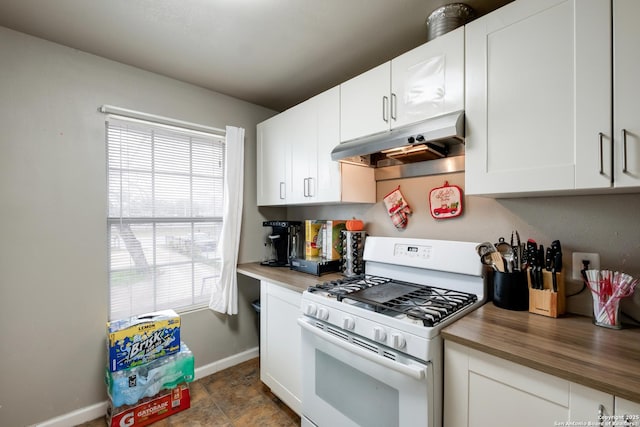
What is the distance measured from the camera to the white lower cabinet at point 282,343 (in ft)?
5.69

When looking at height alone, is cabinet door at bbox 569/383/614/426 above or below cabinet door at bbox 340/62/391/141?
below

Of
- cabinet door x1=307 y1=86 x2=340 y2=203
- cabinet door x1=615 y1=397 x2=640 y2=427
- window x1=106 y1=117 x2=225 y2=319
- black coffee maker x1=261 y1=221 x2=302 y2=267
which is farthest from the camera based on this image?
black coffee maker x1=261 y1=221 x2=302 y2=267

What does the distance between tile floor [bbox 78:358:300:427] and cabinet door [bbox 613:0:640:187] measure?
209 centimetres

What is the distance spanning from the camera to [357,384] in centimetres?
128

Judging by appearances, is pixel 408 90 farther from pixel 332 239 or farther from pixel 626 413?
pixel 626 413

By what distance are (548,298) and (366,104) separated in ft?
4.36

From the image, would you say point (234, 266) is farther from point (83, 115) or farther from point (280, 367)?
point (83, 115)

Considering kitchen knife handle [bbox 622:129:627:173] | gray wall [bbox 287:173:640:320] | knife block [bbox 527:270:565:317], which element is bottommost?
knife block [bbox 527:270:565:317]

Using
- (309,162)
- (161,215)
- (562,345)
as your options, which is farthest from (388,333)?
(161,215)

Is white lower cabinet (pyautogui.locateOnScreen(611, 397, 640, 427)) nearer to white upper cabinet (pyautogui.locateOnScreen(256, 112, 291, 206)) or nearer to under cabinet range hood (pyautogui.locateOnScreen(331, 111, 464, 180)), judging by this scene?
under cabinet range hood (pyautogui.locateOnScreen(331, 111, 464, 180))

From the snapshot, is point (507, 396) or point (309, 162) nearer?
point (507, 396)

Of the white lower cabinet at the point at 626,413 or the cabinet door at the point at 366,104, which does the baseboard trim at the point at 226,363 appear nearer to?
the cabinet door at the point at 366,104

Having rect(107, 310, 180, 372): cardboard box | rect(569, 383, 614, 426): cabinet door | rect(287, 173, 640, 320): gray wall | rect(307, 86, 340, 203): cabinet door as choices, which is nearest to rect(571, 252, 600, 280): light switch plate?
rect(287, 173, 640, 320): gray wall

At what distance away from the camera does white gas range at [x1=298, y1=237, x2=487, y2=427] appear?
41.9 inches
